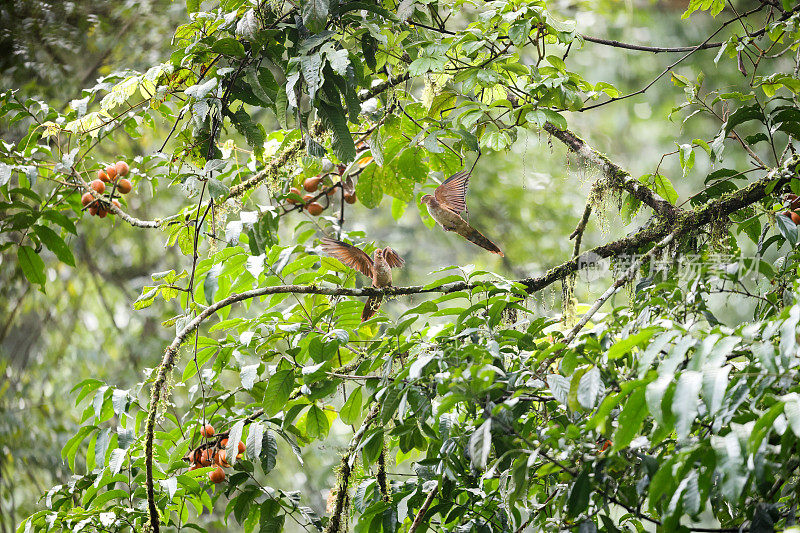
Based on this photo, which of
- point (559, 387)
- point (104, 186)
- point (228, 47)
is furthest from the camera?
point (104, 186)

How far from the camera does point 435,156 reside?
61.9 inches

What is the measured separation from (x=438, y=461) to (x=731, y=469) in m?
0.59

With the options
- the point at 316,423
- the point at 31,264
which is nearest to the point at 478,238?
the point at 316,423

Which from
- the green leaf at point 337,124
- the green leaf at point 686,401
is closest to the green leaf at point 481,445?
the green leaf at point 686,401

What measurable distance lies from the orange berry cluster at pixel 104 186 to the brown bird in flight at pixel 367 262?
602 millimetres

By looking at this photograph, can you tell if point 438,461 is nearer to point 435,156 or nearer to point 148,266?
point 435,156

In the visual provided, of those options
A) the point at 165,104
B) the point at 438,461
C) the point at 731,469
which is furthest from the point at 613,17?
the point at 731,469

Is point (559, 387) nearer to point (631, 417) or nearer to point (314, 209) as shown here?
point (631, 417)

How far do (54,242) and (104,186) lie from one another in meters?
0.33

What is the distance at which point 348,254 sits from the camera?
4.66 feet

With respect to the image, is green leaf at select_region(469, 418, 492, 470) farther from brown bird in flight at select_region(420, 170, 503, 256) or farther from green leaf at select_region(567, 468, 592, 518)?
brown bird in flight at select_region(420, 170, 503, 256)

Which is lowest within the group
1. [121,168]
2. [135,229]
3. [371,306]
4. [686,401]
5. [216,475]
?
[216,475]

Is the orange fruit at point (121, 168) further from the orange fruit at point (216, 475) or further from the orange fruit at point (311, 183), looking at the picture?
the orange fruit at point (216, 475)

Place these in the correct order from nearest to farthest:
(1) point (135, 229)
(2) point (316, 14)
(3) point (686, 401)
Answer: (3) point (686, 401), (2) point (316, 14), (1) point (135, 229)
